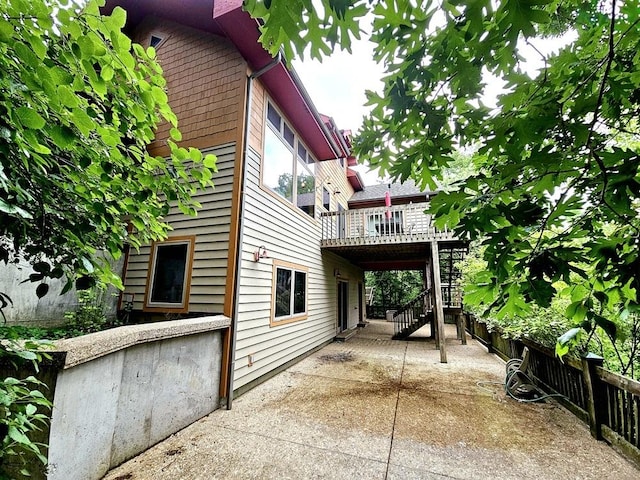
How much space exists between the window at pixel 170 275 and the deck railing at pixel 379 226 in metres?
4.16

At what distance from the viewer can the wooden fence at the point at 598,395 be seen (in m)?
2.84

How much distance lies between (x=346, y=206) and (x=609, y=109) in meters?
11.5

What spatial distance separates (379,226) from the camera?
8.09 meters

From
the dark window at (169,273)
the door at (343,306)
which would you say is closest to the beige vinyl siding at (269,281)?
the dark window at (169,273)

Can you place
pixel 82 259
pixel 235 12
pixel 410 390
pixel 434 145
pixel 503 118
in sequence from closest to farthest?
pixel 503 118 → pixel 434 145 → pixel 82 259 → pixel 235 12 → pixel 410 390

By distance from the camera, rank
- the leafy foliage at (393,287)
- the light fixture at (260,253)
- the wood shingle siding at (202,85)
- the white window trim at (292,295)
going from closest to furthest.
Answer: the light fixture at (260,253) < the wood shingle siding at (202,85) < the white window trim at (292,295) < the leafy foliage at (393,287)

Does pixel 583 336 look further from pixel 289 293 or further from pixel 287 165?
pixel 287 165

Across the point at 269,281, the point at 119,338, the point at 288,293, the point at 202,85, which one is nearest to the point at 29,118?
the point at 119,338

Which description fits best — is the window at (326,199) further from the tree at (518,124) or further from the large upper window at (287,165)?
the tree at (518,124)

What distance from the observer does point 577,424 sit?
11.7 ft

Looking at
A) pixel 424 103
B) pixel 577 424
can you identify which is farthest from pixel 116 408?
pixel 577 424

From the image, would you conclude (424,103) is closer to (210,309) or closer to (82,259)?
(82,259)

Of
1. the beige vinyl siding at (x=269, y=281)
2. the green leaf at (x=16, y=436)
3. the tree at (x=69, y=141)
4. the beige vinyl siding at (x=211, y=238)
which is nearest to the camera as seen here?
the green leaf at (x=16, y=436)

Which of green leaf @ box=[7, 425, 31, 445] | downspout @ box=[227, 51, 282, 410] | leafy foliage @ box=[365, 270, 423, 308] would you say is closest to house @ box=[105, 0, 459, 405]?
downspout @ box=[227, 51, 282, 410]
